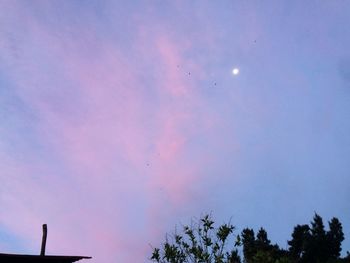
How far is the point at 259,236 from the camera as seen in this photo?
4625 cm

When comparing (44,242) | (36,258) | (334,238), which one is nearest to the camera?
(36,258)

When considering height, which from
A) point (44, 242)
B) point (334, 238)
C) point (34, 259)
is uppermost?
point (334, 238)

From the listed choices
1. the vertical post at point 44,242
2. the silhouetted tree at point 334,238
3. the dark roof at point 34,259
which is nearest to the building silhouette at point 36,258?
the dark roof at point 34,259

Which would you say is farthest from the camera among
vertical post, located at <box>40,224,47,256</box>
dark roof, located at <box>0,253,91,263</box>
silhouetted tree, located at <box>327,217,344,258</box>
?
silhouetted tree, located at <box>327,217,344,258</box>

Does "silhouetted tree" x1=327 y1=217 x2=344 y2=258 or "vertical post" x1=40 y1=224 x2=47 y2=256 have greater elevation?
"silhouetted tree" x1=327 y1=217 x2=344 y2=258

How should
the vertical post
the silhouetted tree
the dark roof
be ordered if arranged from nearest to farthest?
the dark roof, the vertical post, the silhouetted tree

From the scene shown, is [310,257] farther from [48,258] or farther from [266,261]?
[48,258]

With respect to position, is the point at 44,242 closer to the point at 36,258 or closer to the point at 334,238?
the point at 36,258

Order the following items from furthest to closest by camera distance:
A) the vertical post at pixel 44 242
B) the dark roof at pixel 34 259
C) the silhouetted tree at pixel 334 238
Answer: the silhouetted tree at pixel 334 238 < the vertical post at pixel 44 242 < the dark roof at pixel 34 259

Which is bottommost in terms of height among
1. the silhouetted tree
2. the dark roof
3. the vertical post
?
the dark roof

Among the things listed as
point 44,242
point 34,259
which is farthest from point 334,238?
point 34,259

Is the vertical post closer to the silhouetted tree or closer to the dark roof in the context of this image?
the dark roof

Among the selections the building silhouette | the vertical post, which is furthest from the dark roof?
the vertical post

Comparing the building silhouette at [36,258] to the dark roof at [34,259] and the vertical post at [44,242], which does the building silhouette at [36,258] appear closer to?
the dark roof at [34,259]
